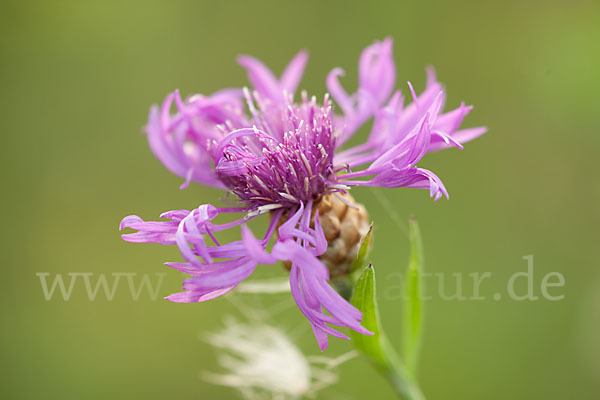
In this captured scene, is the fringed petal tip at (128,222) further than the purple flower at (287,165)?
Yes

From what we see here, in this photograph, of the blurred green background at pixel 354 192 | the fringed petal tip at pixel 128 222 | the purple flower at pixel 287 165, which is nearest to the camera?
the purple flower at pixel 287 165

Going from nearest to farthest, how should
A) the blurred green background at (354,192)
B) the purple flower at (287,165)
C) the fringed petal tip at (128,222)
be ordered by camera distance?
the purple flower at (287,165), the fringed petal tip at (128,222), the blurred green background at (354,192)

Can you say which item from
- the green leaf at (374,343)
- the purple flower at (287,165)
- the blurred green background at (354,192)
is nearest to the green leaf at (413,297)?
the green leaf at (374,343)

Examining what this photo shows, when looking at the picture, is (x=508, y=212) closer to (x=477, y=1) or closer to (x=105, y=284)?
(x=477, y=1)

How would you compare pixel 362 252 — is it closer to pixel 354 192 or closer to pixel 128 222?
pixel 128 222

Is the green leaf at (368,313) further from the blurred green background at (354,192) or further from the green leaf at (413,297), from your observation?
the blurred green background at (354,192)

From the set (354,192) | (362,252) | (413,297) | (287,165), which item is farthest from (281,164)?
(354,192)

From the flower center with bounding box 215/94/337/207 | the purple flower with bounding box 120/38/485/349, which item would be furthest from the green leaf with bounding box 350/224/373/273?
the flower center with bounding box 215/94/337/207

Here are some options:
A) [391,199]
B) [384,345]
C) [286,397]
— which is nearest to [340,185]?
[384,345]
